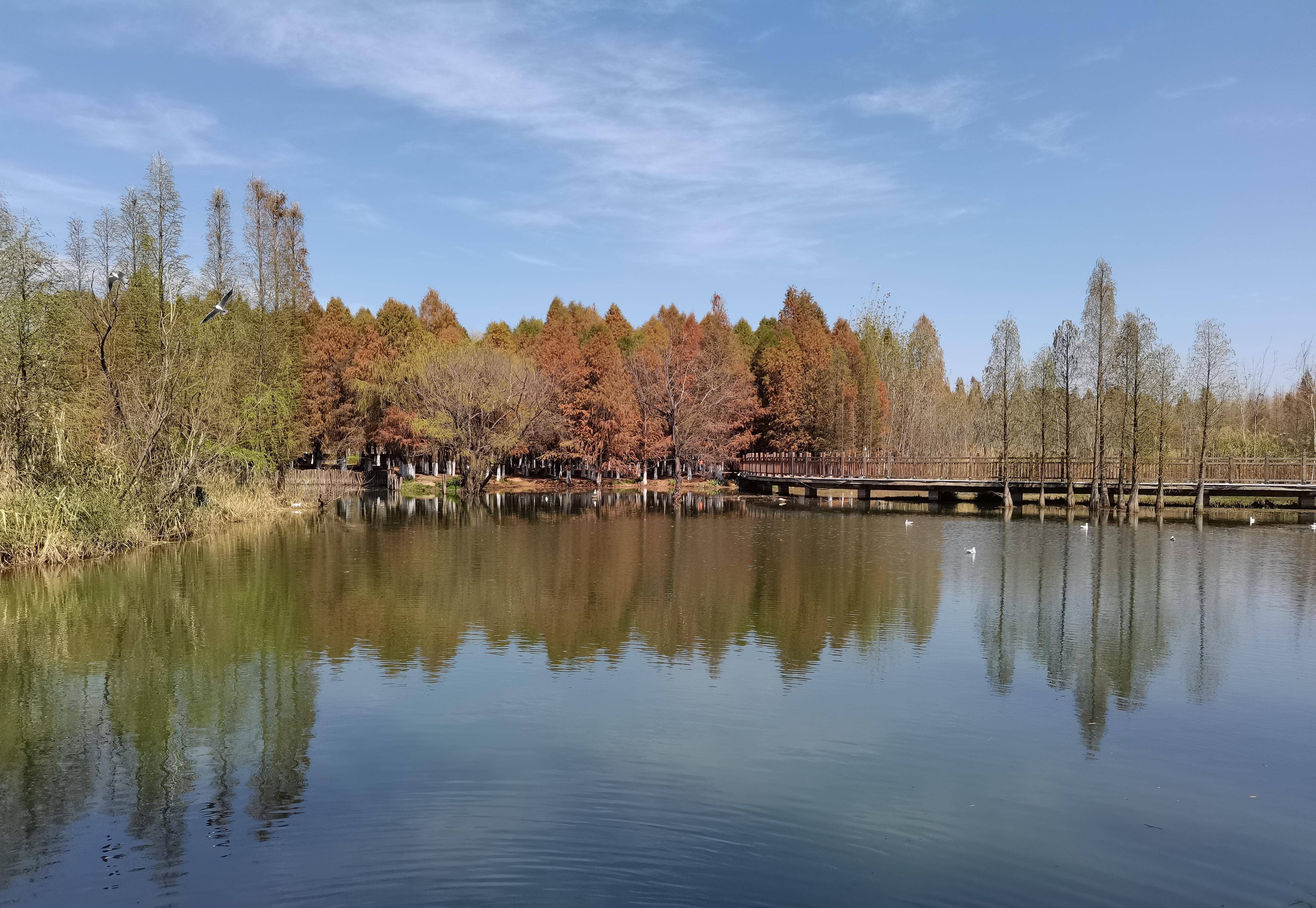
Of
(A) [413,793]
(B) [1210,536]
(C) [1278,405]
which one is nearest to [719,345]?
(B) [1210,536]

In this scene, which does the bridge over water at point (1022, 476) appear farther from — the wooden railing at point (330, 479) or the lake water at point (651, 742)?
the lake water at point (651, 742)

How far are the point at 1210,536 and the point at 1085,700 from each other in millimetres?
28563

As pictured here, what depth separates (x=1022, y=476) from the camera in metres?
59.4

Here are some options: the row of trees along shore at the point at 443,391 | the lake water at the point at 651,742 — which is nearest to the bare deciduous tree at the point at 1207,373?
the row of trees along shore at the point at 443,391

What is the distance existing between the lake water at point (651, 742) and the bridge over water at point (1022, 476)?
116 ft

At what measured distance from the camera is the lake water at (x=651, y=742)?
7.46 m

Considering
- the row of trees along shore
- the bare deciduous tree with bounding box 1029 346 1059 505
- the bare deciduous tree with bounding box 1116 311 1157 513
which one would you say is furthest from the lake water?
the bare deciduous tree with bounding box 1029 346 1059 505

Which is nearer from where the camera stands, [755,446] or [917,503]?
[917,503]

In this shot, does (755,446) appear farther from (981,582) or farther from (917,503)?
(981,582)

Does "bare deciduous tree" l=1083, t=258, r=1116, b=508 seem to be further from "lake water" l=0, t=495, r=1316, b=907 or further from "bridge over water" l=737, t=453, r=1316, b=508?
"lake water" l=0, t=495, r=1316, b=907

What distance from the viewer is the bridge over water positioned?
53719 mm

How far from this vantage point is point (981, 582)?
78.2 feet

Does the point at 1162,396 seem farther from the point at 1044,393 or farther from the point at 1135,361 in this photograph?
the point at 1044,393

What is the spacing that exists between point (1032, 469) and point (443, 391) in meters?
39.0
